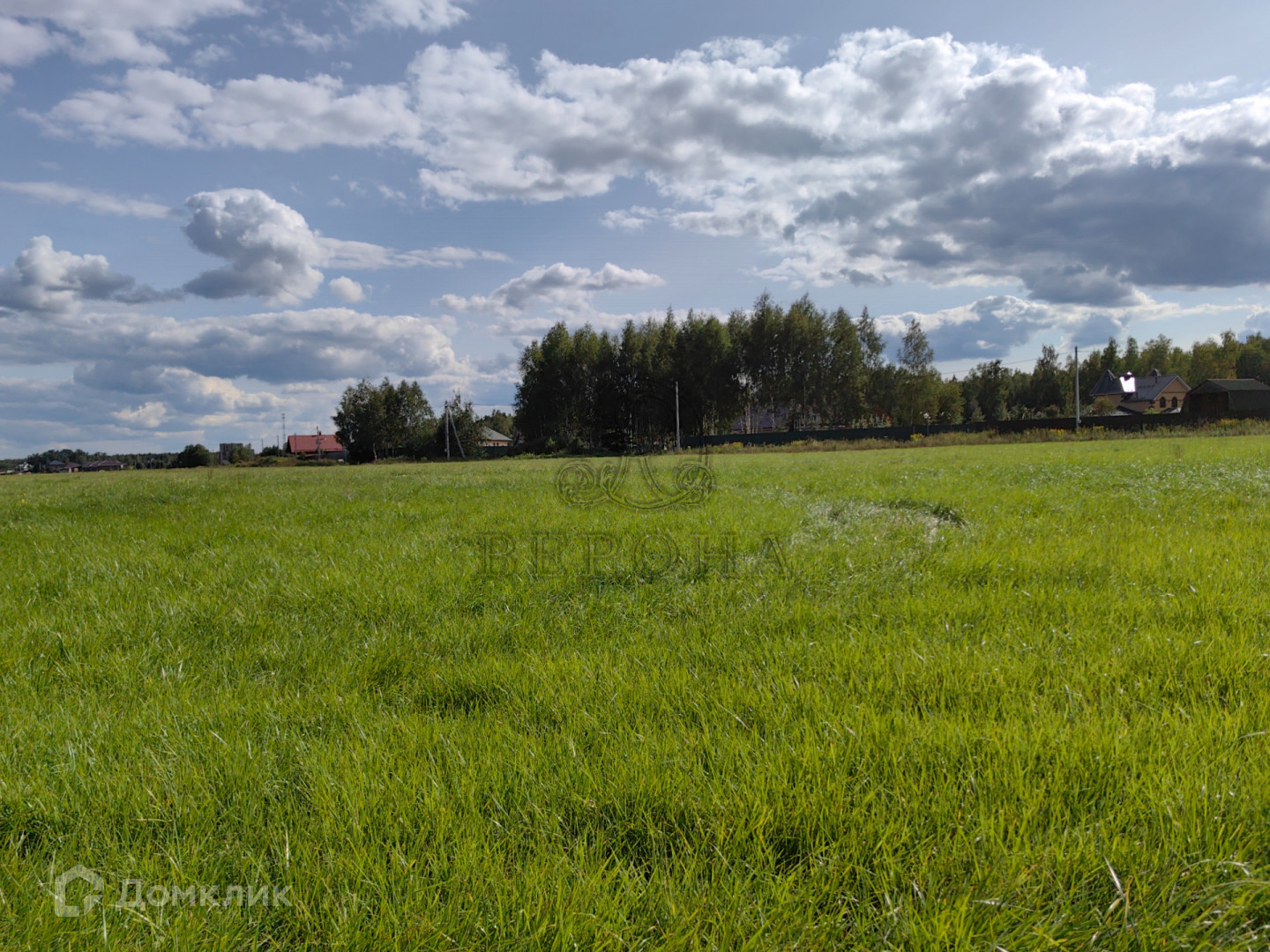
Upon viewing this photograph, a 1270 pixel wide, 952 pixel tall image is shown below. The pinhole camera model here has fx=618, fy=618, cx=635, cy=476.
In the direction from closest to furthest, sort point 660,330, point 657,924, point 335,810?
point 657,924 < point 335,810 < point 660,330

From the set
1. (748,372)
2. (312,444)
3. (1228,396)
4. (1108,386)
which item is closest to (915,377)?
(748,372)

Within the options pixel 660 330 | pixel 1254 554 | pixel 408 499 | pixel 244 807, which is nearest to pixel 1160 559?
pixel 1254 554

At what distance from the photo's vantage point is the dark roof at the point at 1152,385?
102312mm

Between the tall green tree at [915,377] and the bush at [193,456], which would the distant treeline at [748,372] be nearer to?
the tall green tree at [915,377]

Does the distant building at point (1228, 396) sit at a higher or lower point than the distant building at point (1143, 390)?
lower

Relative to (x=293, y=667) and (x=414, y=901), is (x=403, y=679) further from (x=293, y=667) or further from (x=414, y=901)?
(x=414, y=901)

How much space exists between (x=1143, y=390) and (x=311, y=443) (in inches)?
6206

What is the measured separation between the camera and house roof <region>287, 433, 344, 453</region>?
127500 mm

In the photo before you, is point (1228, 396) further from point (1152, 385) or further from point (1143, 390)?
point (1143, 390)

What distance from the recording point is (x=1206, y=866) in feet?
5.73

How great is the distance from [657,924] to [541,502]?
771cm

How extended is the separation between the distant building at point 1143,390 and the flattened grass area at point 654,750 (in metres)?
122

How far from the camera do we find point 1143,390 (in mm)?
105938

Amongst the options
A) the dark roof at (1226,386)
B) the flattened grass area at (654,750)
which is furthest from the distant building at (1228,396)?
the flattened grass area at (654,750)
